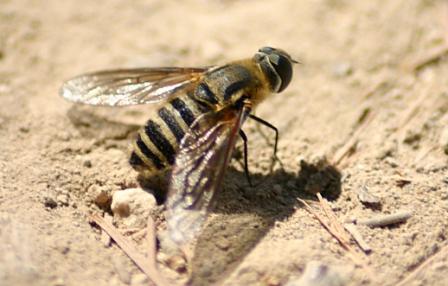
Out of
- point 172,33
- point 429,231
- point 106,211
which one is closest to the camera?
point 429,231

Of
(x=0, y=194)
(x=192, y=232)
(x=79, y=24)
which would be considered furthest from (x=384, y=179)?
(x=79, y=24)

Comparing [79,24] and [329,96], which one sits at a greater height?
[79,24]

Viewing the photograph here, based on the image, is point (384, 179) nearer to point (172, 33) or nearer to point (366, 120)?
point (366, 120)

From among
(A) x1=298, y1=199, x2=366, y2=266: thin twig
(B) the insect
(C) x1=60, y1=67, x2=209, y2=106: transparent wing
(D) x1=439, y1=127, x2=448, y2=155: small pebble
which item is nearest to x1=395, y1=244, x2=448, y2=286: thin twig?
(A) x1=298, y1=199, x2=366, y2=266: thin twig

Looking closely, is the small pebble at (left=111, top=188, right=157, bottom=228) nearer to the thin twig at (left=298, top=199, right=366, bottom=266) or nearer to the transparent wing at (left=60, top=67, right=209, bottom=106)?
the transparent wing at (left=60, top=67, right=209, bottom=106)

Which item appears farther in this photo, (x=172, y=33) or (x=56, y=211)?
(x=172, y=33)

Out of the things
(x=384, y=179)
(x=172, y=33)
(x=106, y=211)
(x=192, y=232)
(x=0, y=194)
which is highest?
(x=172, y=33)
